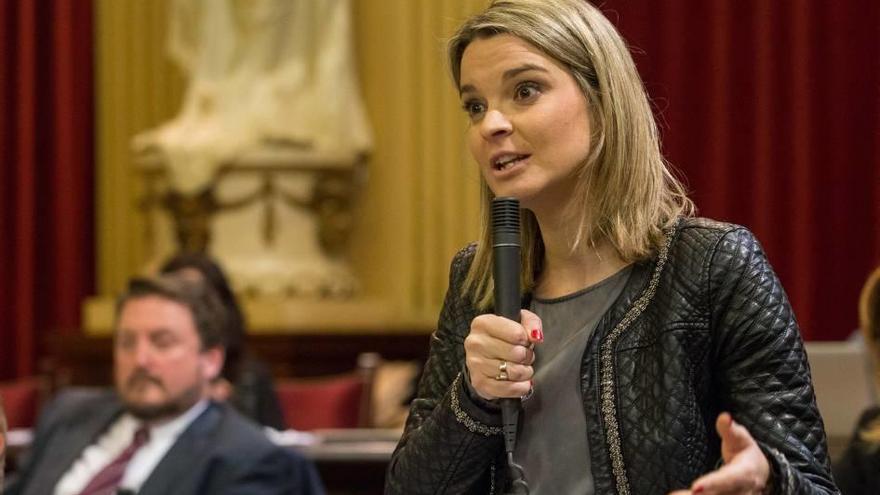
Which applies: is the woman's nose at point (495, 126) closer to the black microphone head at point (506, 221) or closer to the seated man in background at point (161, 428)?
the black microphone head at point (506, 221)

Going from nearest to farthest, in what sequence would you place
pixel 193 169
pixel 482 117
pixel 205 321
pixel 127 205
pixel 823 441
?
pixel 823 441
pixel 482 117
pixel 205 321
pixel 193 169
pixel 127 205

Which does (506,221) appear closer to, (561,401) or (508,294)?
(508,294)

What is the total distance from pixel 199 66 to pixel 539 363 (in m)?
5.73

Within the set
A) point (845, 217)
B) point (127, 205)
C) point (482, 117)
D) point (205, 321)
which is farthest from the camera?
point (127, 205)

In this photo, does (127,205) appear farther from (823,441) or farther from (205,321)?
(823,441)

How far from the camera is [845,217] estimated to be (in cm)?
762

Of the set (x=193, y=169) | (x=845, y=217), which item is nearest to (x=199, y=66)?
(x=193, y=169)

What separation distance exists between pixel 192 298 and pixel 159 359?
8.8 inches

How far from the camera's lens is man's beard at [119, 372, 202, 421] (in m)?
4.21

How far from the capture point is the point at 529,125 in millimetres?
1838

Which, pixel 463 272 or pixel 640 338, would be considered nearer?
pixel 640 338

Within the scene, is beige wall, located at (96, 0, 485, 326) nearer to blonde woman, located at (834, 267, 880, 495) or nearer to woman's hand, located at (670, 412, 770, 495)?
blonde woman, located at (834, 267, 880, 495)

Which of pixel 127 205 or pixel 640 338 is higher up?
pixel 640 338

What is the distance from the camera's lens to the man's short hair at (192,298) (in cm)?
443
